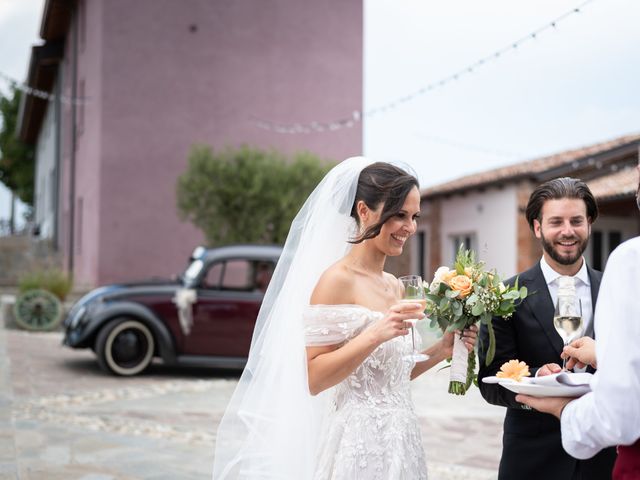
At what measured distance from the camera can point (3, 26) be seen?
29.3 m

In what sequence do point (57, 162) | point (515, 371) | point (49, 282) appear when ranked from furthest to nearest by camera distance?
point (57, 162)
point (49, 282)
point (515, 371)

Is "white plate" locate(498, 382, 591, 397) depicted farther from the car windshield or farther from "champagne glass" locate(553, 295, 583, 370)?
the car windshield

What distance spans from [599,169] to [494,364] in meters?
17.3

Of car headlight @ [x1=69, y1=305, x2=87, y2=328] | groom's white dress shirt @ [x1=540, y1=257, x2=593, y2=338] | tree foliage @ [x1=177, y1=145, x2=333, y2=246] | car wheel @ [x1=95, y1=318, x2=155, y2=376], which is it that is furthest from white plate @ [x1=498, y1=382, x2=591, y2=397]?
tree foliage @ [x1=177, y1=145, x2=333, y2=246]

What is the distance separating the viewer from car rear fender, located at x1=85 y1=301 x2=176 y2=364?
10.3m

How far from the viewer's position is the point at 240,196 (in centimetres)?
1686

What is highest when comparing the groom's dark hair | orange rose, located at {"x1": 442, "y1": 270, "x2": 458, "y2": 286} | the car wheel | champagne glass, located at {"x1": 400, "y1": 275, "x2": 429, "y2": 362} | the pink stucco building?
the pink stucco building

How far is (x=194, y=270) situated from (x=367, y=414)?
25.6 feet

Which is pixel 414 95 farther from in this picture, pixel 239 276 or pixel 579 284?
pixel 579 284

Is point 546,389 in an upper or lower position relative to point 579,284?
lower

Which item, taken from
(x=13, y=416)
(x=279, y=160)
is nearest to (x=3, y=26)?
(x=279, y=160)

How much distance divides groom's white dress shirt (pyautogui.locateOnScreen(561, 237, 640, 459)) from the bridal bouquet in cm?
83

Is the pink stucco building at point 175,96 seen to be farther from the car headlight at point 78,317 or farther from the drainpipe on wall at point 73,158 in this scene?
the car headlight at point 78,317

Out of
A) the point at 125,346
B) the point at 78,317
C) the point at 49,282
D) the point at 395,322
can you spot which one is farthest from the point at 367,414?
the point at 49,282
